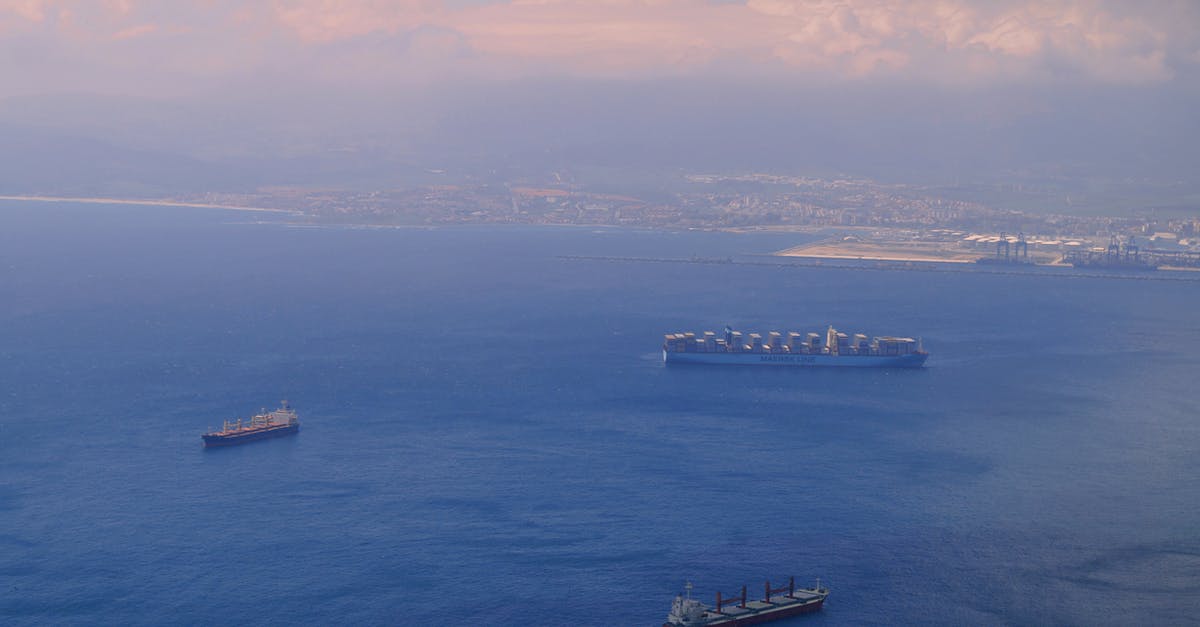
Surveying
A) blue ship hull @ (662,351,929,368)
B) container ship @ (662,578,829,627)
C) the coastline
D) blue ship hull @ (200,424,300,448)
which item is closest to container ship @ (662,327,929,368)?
blue ship hull @ (662,351,929,368)

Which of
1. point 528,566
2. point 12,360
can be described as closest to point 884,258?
point 12,360

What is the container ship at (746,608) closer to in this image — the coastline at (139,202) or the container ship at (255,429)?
the container ship at (255,429)

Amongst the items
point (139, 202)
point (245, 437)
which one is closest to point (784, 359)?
point (245, 437)

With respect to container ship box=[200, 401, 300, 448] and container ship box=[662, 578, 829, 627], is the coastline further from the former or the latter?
container ship box=[662, 578, 829, 627]

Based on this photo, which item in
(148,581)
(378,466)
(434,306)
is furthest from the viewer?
(434,306)

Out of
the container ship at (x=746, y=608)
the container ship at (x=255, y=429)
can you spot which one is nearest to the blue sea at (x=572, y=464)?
the container ship at (x=746, y=608)

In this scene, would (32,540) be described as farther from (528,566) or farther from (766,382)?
(766,382)
